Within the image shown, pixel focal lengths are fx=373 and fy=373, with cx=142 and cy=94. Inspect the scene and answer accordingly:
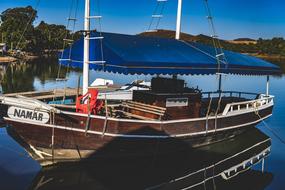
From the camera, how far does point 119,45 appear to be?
15414mm

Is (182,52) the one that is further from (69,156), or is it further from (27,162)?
(27,162)

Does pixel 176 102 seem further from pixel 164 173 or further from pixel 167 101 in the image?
pixel 164 173

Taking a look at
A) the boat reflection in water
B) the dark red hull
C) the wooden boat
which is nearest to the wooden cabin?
the wooden boat

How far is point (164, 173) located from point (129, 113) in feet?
9.63

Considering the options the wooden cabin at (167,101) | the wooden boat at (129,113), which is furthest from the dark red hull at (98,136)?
the wooden cabin at (167,101)

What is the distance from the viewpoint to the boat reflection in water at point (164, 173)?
1315 cm

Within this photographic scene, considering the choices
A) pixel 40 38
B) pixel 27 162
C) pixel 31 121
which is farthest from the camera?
pixel 40 38

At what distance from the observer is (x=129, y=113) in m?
15.7

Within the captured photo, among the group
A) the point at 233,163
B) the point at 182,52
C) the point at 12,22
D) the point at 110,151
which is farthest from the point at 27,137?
the point at 12,22

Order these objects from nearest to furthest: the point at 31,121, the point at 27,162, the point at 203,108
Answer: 1. the point at 31,121
2. the point at 27,162
3. the point at 203,108

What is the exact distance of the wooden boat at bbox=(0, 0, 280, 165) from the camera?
44.3 ft

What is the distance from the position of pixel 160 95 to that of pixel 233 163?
459 cm

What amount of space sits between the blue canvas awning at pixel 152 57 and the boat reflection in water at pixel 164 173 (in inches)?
123

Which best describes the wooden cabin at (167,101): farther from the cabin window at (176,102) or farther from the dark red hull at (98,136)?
the dark red hull at (98,136)
